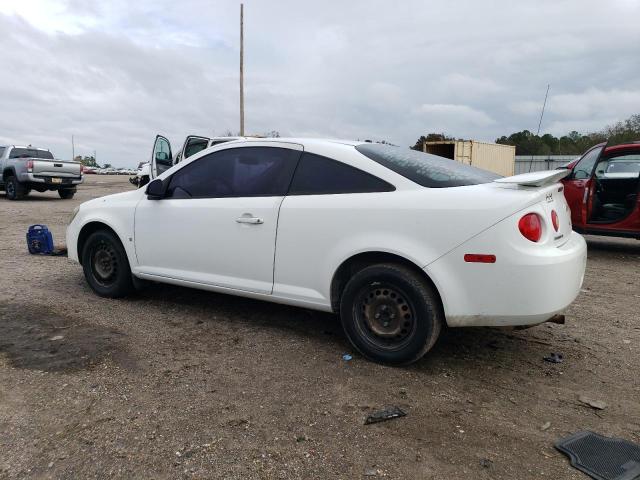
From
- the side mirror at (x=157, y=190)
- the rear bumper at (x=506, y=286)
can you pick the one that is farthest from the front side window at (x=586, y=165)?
the side mirror at (x=157, y=190)

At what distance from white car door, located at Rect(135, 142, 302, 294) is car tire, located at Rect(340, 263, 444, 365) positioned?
75 centimetres

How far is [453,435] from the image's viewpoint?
8.46 feet

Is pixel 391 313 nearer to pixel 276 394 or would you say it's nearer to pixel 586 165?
pixel 276 394

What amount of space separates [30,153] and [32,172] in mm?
1735

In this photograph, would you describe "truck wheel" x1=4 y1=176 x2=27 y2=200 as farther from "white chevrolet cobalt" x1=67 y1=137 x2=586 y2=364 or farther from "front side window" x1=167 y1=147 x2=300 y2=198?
"front side window" x1=167 y1=147 x2=300 y2=198

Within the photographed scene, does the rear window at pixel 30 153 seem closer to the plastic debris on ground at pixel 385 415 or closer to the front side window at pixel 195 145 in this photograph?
the front side window at pixel 195 145

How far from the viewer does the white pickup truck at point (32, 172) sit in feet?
53.2

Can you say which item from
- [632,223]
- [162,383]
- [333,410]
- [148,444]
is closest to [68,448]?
[148,444]

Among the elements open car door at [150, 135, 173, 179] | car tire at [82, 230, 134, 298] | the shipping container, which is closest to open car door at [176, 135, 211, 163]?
open car door at [150, 135, 173, 179]

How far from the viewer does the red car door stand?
25.8 feet

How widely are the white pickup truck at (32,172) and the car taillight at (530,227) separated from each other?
55.5ft

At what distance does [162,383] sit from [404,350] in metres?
1.55

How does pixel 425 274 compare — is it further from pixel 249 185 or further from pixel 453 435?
pixel 249 185

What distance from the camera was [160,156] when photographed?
35.3 ft
